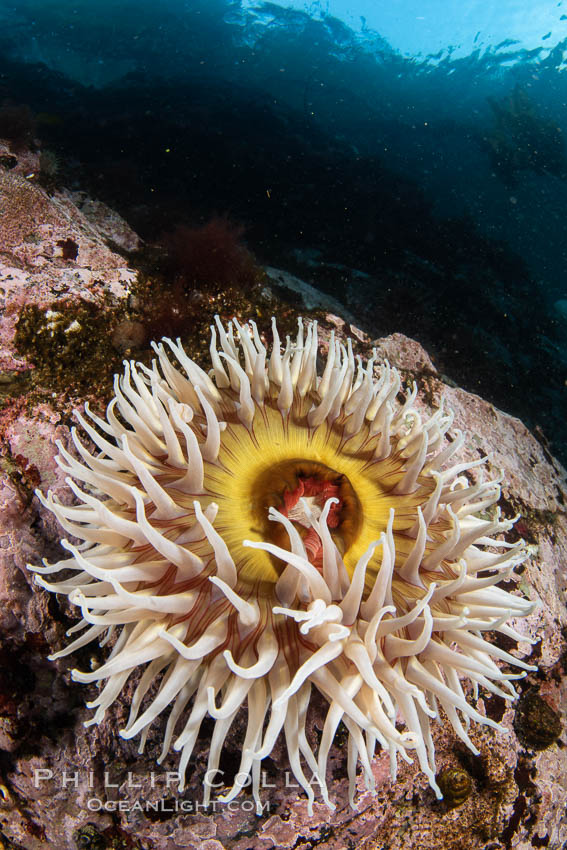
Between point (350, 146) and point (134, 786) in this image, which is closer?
point (134, 786)

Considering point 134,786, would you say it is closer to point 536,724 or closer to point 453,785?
point 453,785

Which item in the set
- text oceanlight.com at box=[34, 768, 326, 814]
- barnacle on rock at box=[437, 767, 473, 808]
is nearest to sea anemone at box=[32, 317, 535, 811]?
text oceanlight.com at box=[34, 768, 326, 814]

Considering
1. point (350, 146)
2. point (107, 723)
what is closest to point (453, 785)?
point (107, 723)

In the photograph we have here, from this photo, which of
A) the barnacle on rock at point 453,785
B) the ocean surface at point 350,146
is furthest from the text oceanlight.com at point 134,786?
the ocean surface at point 350,146

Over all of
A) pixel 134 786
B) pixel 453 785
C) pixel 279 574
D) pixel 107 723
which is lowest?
pixel 134 786

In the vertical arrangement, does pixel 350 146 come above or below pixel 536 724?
above

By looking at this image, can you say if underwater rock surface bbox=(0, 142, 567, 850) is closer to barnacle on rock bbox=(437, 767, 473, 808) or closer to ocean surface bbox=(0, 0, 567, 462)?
barnacle on rock bbox=(437, 767, 473, 808)
